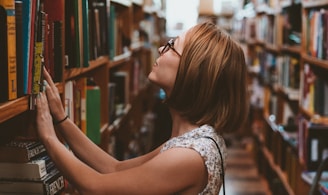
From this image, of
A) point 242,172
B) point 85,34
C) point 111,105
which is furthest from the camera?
point 242,172

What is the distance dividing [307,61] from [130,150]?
153 centimetres

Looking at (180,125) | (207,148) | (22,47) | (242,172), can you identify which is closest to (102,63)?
(180,125)

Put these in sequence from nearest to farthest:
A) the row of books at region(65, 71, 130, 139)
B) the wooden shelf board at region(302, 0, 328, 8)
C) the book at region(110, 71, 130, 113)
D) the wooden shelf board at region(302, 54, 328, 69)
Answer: the row of books at region(65, 71, 130, 139) → the wooden shelf board at region(302, 54, 328, 69) → the wooden shelf board at region(302, 0, 328, 8) → the book at region(110, 71, 130, 113)

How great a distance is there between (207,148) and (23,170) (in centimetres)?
51

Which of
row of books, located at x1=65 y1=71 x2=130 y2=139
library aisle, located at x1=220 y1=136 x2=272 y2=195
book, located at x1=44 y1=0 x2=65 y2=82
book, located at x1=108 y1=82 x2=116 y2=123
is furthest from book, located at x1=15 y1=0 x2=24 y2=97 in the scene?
library aisle, located at x1=220 y1=136 x2=272 y2=195

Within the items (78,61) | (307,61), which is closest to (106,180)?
(78,61)

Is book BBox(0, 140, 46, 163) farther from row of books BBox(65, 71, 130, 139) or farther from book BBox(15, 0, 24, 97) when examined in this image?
row of books BBox(65, 71, 130, 139)

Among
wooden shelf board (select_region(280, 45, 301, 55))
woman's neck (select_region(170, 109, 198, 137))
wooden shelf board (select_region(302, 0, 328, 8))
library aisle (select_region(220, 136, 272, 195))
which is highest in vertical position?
wooden shelf board (select_region(302, 0, 328, 8))

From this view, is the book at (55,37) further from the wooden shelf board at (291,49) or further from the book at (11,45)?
the wooden shelf board at (291,49)

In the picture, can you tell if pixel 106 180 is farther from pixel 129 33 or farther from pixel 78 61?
pixel 129 33

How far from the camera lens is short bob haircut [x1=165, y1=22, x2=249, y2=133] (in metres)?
1.66

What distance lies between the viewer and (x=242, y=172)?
627 centimetres

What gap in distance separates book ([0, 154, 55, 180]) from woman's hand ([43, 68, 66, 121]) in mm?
201

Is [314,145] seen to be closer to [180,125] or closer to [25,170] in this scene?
[180,125]
